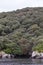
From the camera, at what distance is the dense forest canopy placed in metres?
111

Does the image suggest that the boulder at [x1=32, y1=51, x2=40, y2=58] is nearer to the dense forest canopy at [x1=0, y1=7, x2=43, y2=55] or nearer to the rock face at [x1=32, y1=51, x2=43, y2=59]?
the rock face at [x1=32, y1=51, x2=43, y2=59]

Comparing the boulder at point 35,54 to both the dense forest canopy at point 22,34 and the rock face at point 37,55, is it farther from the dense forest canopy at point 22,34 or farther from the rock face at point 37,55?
the dense forest canopy at point 22,34

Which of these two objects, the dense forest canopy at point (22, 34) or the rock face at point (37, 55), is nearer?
the rock face at point (37, 55)

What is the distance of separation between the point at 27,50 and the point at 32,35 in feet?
67.2

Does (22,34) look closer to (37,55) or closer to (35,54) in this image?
(35,54)

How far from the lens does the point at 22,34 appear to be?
132 m

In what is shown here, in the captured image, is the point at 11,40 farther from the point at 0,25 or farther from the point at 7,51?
the point at 0,25

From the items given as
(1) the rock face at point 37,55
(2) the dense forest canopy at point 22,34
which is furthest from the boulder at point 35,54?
(2) the dense forest canopy at point 22,34

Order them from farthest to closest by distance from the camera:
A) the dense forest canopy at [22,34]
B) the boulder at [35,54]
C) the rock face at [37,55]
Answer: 1. the dense forest canopy at [22,34]
2. the boulder at [35,54]
3. the rock face at [37,55]

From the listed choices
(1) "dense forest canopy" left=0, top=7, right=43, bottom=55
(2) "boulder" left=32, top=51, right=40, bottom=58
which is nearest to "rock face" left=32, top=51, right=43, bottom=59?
(2) "boulder" left=32, top=51, right=40, bottom=58

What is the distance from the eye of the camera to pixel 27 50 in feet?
360

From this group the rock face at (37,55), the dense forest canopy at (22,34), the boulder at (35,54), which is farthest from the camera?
the dense forest canopy at (22,34)

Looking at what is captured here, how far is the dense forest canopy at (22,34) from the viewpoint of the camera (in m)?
111

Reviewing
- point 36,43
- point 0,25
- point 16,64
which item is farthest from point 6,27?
point 16,64
